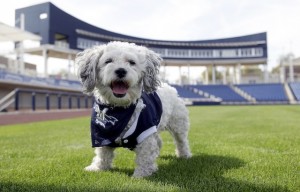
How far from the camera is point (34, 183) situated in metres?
4.12

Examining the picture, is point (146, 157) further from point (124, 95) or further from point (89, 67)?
point (89, 67)

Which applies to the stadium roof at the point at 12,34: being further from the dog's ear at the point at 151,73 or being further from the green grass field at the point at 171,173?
the dog's ear at the point at 151,73

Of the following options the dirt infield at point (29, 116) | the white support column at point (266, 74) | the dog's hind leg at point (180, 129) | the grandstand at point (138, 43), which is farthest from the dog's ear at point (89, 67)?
the white support column at point (266, 74)

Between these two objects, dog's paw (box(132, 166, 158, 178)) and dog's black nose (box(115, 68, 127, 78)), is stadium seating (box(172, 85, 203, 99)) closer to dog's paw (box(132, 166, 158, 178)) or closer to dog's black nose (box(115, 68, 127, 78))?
dog's paw (box(132, 166, 158, 178))

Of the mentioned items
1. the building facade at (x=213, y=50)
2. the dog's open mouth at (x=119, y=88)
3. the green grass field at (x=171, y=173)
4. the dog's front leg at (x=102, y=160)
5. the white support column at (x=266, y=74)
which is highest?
the building facade at (x=213, y=50)

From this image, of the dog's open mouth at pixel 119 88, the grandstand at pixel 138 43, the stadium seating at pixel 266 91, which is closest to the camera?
the dog's open mouth at pixel 119 88

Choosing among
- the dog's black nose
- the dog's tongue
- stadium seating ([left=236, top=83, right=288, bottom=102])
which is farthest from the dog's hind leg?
stadium seating ([left=236, top=83, right=288, bottom=102])

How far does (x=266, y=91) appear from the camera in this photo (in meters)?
Answer: 75.1

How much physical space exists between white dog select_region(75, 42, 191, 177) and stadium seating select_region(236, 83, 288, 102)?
69138mm

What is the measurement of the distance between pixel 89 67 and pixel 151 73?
31.1 inches

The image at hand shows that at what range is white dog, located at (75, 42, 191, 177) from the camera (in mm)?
4480

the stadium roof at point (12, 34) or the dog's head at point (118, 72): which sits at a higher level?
the stadium roof at point (12, 34)

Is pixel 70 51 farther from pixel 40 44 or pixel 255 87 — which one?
pixel 255 87

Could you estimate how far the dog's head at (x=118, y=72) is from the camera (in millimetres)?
4402
